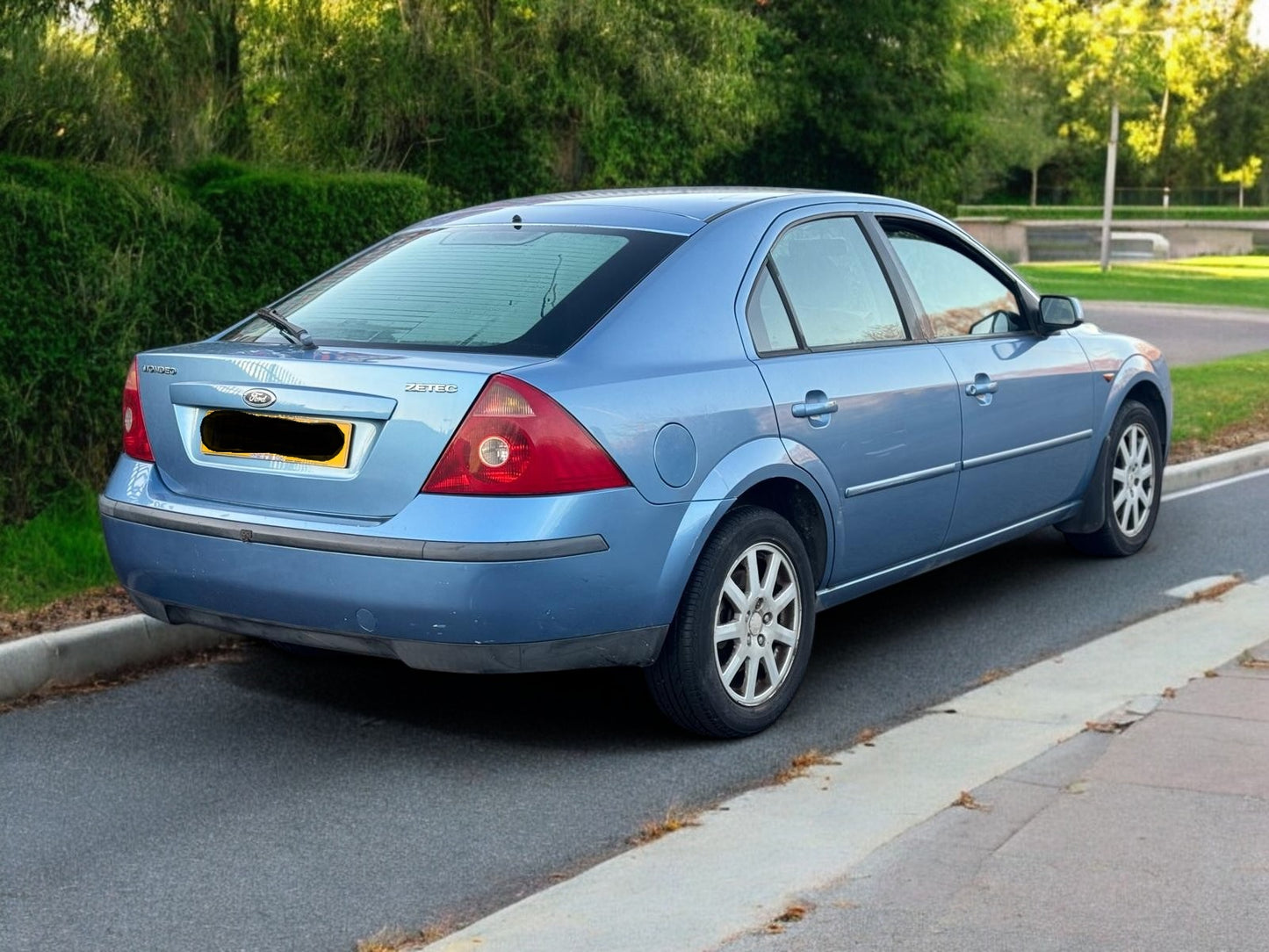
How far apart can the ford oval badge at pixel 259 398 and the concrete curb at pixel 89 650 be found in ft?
4.02

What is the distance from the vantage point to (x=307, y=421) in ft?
16.1

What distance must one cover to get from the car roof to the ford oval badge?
4.08 feet

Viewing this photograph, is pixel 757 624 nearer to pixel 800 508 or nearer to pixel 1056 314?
pixel 800 508

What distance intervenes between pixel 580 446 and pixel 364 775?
118 cm

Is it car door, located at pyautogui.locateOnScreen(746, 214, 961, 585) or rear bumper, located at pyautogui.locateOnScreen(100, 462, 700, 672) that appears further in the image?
car door, located at pyautogui.locateOnScreen(746, 214, 961, 585)

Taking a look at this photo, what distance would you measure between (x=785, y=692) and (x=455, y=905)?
5.76 feet

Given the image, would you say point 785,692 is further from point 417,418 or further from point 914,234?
point 914,234

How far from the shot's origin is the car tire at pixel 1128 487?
7801 mm

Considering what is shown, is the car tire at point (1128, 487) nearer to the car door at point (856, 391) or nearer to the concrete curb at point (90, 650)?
the car door at point (856, 391)

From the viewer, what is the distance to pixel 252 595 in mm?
4945

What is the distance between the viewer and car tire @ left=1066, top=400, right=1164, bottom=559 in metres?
7.80

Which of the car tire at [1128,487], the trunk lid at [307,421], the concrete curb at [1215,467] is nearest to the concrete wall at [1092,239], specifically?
the concrete curb at [1215,467]

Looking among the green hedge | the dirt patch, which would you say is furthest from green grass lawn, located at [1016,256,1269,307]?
the dirt patch

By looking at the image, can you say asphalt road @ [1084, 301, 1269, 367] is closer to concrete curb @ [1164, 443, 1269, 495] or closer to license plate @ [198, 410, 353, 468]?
concrete curb @ [1164, 443, 1269, 495]
